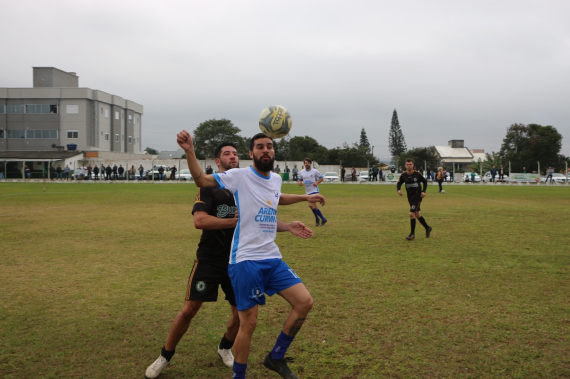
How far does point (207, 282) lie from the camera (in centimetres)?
464

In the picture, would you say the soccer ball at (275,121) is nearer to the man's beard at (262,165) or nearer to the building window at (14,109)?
the man's beard at (262,165)

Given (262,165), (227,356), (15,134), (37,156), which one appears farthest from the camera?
(15,134)

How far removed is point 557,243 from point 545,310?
21.0ft

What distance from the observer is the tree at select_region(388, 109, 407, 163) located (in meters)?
112

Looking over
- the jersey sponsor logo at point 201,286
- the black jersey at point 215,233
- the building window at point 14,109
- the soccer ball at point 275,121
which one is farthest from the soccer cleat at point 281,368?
the building window at point 14,109

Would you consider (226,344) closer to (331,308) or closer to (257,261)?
(257,261)

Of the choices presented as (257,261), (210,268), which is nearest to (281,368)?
(257,261)

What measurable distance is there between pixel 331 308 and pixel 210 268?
8.19ft

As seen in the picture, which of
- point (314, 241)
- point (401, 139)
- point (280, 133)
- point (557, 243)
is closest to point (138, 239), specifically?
point (314, 241)

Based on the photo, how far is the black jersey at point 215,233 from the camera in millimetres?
4734

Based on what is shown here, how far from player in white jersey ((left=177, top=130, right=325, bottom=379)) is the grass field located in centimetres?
60

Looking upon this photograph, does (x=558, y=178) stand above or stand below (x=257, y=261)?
above

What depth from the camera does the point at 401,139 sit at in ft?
369

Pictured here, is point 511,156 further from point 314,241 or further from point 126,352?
point 126,352
